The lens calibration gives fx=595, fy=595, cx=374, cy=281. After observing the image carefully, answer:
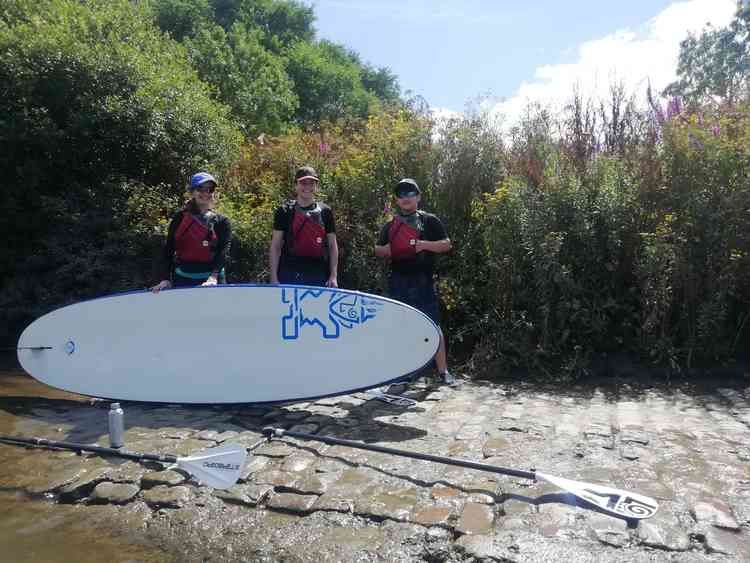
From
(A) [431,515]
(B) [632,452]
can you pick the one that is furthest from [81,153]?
(B) [632,452]

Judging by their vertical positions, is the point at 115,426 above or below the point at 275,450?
above

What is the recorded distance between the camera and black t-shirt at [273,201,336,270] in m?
4.85

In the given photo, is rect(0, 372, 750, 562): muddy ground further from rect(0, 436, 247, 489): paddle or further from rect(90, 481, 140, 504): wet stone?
rect(0, 436, 247, 489): paddle

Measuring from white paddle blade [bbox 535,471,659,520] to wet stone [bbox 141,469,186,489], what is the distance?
2092 millimetres

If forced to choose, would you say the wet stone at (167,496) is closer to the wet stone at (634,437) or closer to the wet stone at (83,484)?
the wet stone at (83,484)

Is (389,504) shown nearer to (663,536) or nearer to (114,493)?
(663,536)

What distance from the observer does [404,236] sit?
194 inches

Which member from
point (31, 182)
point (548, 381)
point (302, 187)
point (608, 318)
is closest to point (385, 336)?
point (302, 187)

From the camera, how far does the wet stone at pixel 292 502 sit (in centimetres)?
318

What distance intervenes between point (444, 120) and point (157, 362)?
4.65 metres

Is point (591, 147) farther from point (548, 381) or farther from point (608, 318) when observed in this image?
point (548, 381)

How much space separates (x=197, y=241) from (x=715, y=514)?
4.01m

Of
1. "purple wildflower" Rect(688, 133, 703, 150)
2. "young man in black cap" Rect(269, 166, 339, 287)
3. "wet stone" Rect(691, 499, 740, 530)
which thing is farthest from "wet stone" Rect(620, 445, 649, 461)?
"purple wildflower" Rect(688, 133, 703, 150)

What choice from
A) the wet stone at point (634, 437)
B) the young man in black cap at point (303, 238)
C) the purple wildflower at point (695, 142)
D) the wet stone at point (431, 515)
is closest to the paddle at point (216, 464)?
the wet stone at point (431, 515)
